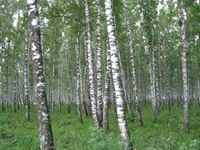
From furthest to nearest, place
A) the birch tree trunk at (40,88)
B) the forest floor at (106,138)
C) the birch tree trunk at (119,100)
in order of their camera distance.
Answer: the birch tree trunk at (119,100)
the forest floor at (106,138)
the birch tree trunk at (40,88)

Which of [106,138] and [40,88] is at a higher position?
[40,88]

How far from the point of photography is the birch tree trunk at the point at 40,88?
7563 mm

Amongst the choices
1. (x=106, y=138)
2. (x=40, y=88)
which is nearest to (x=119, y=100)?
(x=106, y=138)

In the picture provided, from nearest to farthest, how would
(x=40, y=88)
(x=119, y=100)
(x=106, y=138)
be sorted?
(x=40, y=88) < (x=106, y=138) < (x=119, y=100)

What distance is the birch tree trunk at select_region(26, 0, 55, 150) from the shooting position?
24.8 ft

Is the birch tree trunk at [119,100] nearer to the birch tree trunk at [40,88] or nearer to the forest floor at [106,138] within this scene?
the forest floor at [106,138]

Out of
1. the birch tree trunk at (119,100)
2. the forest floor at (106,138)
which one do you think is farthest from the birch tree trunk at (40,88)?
the birch tree trunk at (119,100)

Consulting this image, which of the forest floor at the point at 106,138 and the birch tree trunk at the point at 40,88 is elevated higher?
the birch tree trunk at the point at 40,88

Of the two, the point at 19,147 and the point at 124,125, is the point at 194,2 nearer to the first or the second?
the point at 124,125

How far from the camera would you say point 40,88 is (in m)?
7.79

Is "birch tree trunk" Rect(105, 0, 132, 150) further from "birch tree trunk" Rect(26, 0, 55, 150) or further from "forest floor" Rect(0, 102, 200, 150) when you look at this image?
"birch tree trunk" Rect(26, 0, 55, 150)

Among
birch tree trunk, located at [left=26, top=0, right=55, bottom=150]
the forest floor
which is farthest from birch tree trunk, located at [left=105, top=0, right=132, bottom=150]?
birch tree trunk, located at [left=26, top=0, right=55, bottom=150]

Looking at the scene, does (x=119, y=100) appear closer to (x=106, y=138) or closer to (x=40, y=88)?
(x=106, y=138)

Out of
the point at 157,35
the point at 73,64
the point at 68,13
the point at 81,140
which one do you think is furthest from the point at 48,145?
the point at 73,64
